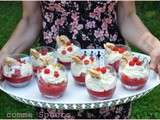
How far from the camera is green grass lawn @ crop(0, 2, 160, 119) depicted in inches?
164

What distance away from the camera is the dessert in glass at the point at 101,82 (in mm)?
2107

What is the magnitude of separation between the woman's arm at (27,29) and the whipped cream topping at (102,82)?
460 millimetres

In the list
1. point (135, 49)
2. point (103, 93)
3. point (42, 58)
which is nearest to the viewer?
point (103, 93)

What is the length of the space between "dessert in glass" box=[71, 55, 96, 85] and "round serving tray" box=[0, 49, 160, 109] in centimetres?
4

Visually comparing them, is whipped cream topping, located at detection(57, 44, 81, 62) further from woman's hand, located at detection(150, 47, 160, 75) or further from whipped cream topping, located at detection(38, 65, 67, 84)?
woman's hand, located at detection(150, 47, 160, 75)

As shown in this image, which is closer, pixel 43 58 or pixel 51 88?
pixel 51 88

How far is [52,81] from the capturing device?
221 cm

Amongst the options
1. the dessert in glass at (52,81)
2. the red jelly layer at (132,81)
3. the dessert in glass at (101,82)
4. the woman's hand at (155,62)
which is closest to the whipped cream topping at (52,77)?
the dessert in glass at (52,81)

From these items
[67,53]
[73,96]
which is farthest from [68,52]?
[73,96]

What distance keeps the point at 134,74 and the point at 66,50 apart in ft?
1.18

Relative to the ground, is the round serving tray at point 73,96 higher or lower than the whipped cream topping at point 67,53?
lower

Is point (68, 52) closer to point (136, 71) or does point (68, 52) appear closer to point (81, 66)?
point (81, 66)

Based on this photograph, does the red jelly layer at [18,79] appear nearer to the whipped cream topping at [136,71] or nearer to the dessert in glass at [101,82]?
the dessert in glass at [101,82]

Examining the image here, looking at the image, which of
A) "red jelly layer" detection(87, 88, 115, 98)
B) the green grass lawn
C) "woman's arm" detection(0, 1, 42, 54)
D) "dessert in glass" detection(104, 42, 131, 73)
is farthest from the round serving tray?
the green grass lawn
